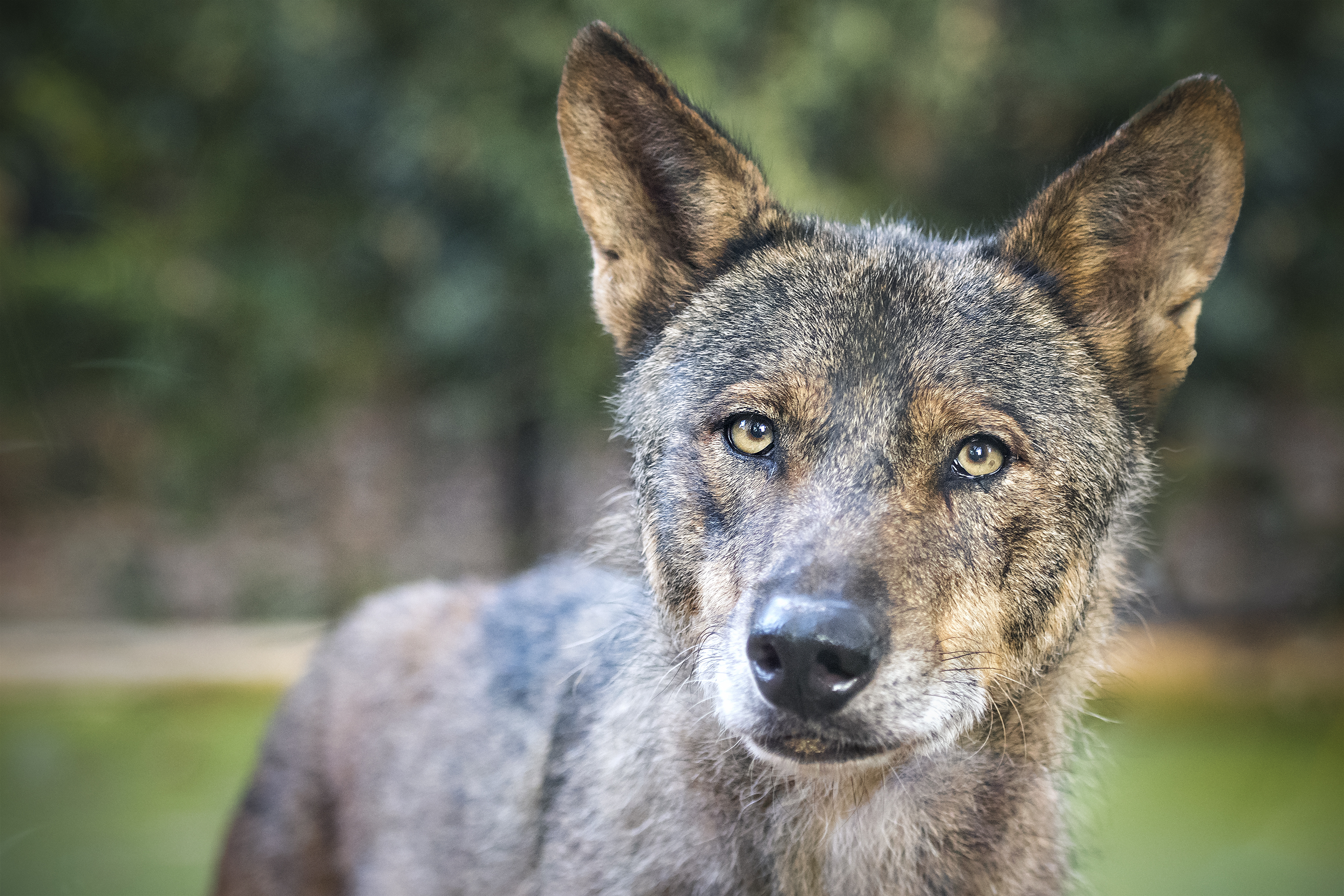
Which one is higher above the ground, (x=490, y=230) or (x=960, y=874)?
(x=490, y=230)

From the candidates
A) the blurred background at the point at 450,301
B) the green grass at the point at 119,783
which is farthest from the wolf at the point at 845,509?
the blurred background at the point at 450,301

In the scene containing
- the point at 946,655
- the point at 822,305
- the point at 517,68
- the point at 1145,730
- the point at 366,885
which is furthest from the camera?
the point at 517,68

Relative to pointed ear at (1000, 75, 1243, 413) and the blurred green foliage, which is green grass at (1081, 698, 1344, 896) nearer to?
the blurred green foliage

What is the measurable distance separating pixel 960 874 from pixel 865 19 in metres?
4.97

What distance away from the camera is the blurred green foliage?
5918 millimetres

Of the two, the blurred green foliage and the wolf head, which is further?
→ the blurred green foliage

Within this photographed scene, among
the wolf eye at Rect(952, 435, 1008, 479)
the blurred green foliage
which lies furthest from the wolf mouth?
the blurred green foliage

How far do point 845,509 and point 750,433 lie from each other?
31cm

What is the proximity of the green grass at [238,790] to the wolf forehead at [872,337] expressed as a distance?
1.87m

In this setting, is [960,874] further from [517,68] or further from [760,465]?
[517,68]

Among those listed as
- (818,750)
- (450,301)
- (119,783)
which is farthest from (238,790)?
(818,750)

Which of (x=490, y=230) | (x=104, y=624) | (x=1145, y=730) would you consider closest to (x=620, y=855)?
(x=1145, y=730)

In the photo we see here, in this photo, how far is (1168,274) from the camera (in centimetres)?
252

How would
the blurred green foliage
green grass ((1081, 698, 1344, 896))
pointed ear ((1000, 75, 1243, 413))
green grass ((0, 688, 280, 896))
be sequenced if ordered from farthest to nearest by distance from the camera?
1. the blurred green foliage
2. green grass ((1081, 698, 1344, 896))
3. green grass ((0, 688, 280, 896))
4. pointed ear ((1000, 75, 1243, 413))
